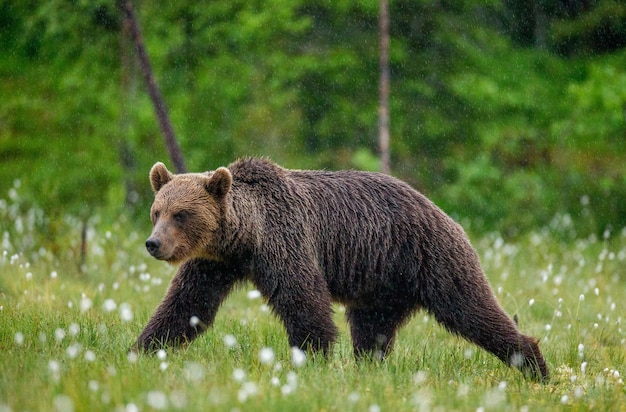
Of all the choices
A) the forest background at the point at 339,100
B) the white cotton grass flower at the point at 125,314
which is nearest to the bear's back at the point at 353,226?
the white cotton grass flower at the point at 125,314

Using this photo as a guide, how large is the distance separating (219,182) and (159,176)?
542 millimetres

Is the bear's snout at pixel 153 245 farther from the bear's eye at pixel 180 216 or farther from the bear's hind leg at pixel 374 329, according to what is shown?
the bear's hind leg at pixel 374 329

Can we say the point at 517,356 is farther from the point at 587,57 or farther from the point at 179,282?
the point at 587,57

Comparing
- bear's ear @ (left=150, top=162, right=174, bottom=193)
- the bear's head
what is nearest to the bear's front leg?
the bear's head

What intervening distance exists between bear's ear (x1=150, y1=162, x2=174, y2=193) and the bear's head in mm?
14

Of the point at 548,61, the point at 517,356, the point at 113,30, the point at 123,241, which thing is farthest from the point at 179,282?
the point at 548,61

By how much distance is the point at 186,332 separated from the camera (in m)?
5.96

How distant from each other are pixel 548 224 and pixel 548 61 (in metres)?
3.27

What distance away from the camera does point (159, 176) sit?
615 centimetres

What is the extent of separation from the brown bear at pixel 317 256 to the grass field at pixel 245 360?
25 cm

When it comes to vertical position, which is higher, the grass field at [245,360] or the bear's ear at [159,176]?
the bear's ear at [159,176]

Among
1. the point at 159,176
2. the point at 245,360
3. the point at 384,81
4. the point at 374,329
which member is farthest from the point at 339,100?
the point at 245,360

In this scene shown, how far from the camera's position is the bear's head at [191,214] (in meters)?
5.75

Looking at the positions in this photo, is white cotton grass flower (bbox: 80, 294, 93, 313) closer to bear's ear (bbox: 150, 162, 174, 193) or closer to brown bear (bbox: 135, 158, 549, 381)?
brown bear (bbox: 135, 158, 549, 381)
